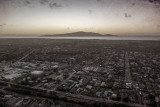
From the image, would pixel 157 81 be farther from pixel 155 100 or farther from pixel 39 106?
pixel 39 106

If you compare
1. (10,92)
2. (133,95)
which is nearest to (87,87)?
(133,95)

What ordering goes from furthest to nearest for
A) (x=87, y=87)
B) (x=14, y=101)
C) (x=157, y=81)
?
(x=157, y=81) → (x=87, y=87) → (x=14, y=101)

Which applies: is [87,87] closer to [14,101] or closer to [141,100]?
[141,100]

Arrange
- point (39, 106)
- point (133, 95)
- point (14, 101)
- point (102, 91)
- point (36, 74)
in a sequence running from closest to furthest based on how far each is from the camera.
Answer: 1. point (39, 106)
2. point (14, 101)
3. point (133, 95)
4. point (102, 91)
5. point (36, 74)

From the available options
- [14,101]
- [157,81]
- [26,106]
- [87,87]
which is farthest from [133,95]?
[14,101]

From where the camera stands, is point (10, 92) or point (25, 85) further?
point (25, 85)

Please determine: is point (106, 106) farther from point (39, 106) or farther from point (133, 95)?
point (39, 106)

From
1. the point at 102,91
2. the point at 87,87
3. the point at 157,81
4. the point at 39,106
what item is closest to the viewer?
A: the point at 39,106

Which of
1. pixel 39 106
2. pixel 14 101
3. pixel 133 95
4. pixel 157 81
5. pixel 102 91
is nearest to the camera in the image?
pixel 39 106

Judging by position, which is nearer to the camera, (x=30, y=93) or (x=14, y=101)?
(x=14, y=101)
